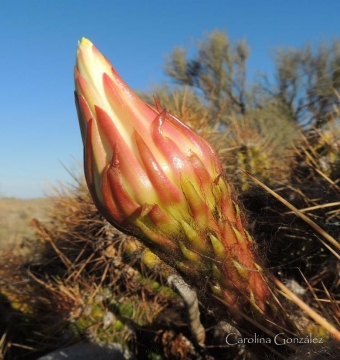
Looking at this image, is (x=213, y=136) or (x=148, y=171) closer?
(x=148, y=171)

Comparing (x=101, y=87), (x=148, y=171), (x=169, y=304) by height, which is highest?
(x=101, y=87)

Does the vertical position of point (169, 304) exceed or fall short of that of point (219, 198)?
it falls short

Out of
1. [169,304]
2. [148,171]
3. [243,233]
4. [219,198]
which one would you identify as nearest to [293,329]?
[243,233]

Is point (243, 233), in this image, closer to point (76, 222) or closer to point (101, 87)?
point (101, 87)

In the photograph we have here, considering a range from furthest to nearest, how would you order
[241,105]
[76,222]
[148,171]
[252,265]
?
[241,105] → [76,222] → [252,265] → [148,171]

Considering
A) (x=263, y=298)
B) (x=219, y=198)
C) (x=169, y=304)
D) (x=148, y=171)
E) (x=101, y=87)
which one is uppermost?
(x=101, y=87)

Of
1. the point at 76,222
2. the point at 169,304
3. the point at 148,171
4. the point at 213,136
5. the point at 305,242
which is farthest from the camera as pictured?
the point at 213,136

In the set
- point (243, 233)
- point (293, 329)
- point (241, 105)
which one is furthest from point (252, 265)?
point (241, 105)

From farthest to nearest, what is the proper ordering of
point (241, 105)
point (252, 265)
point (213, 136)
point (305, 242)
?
point (241, 105), point (213, 136), point (305, 242), point (252, 265)

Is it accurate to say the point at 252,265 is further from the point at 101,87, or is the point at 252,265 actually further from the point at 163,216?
the point at 101,87
